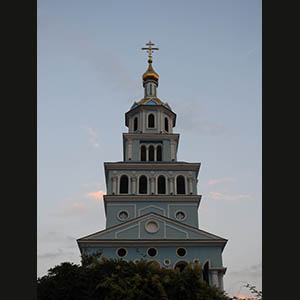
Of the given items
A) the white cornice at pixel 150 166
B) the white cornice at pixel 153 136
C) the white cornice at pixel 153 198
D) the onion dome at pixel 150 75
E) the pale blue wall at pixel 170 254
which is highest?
the onion dome at pixel 150 75

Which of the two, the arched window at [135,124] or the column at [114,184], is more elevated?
the arched window at [135,124]

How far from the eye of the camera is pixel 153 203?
124 ft

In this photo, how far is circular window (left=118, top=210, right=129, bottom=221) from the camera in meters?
37.1

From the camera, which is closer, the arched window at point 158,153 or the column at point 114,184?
the column at point 114,184

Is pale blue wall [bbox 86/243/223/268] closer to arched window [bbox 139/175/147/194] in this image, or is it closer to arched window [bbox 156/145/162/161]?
arched window [bbox 139/175/147/194]

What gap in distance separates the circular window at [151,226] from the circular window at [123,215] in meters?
2.78

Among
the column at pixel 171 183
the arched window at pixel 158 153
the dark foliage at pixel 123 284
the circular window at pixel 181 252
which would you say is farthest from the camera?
the arched window at pixel 158 153

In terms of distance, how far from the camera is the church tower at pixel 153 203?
33.7m

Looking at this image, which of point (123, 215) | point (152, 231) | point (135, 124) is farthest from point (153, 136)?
point (152, 231)

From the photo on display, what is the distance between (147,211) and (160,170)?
3.72m

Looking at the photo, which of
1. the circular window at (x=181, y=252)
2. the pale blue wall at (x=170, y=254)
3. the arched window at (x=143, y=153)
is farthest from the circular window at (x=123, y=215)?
the arched window at (x=143, y=153)

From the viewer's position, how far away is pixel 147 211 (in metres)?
37.3

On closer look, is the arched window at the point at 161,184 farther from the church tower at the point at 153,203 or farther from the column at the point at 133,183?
the column at the point at 133,183
